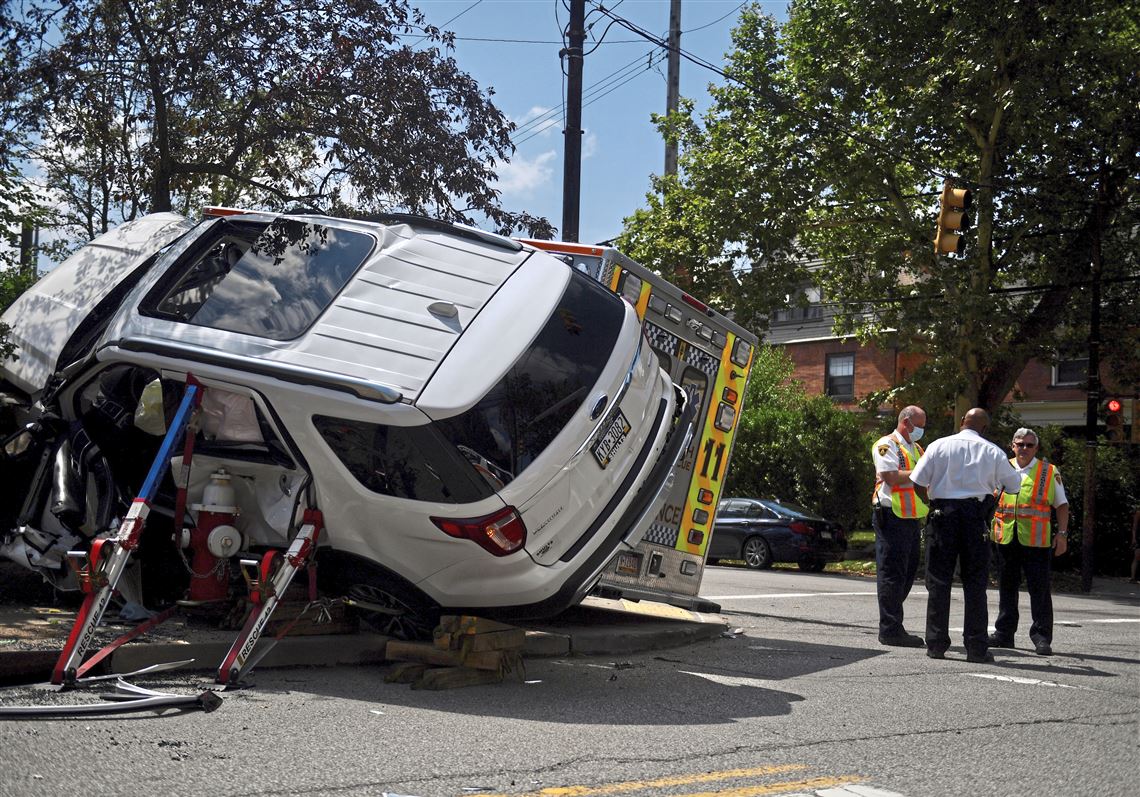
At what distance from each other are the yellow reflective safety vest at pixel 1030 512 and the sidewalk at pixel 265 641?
2.50m

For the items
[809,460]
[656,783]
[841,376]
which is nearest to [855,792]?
[656,783]

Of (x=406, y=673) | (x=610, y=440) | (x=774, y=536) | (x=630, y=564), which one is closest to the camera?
(x=406, y=673)

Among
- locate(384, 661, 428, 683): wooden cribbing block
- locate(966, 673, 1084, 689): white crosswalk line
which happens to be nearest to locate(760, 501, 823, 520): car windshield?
locate(966, 673, 1084, 689): white crosswalk line

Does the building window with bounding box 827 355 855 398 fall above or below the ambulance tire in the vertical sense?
above

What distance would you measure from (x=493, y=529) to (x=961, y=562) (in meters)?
4.18

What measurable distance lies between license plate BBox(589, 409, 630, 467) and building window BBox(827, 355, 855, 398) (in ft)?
111

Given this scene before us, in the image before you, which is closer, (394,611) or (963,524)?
(394,611)

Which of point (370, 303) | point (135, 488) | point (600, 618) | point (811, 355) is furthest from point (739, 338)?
point (811, 355)

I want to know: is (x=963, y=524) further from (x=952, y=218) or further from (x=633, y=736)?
(x=952, y=218)

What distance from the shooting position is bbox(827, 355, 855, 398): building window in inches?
1572

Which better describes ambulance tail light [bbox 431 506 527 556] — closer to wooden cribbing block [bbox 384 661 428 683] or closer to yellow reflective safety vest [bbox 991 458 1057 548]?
wooden cribbing block [bbox 384 661 428 683]

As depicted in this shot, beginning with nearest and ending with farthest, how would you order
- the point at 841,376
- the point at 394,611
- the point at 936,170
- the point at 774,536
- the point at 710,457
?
the point at 394,611, the point at 710,457, the point at 936,170, the point at 774,536, the point at 841,376

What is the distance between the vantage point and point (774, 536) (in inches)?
920

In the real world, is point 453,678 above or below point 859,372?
below
